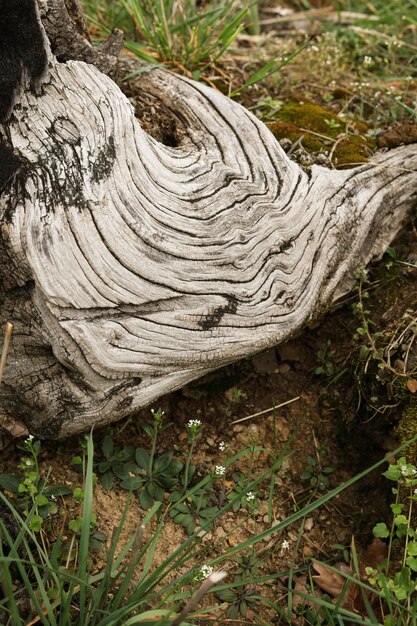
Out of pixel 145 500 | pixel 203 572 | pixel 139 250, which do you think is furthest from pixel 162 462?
pixel 139 250

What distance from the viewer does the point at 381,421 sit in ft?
12.0

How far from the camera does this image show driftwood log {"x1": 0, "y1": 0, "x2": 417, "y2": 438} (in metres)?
3.04

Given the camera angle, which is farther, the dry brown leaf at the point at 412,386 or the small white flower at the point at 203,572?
the dry brown leaf at the point at 412,386

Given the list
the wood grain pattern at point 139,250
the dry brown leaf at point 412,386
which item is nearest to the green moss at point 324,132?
the wood grain pattern at point 139,250

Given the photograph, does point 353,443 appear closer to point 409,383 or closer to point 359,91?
point 409,383

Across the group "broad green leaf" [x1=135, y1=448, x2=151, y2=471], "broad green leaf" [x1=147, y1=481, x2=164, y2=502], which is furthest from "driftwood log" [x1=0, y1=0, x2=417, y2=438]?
"broad green leaf" [x1=147, y1=481, x2=164, y2=502]

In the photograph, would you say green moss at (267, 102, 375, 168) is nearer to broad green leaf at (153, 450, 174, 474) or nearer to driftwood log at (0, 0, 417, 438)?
driftwood log at (0, 0, 417, 438)

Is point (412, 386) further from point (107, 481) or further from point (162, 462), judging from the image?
point (107, 481)

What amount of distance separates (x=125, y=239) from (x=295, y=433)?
122 cm

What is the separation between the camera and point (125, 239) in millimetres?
3178

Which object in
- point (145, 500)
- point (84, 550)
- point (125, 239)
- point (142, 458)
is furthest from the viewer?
point (142, 458)

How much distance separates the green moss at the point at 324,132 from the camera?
163 inches

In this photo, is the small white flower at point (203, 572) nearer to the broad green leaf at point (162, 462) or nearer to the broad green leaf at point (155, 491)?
the broad green leaf at point (155, 491)

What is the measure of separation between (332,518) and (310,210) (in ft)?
5.23
